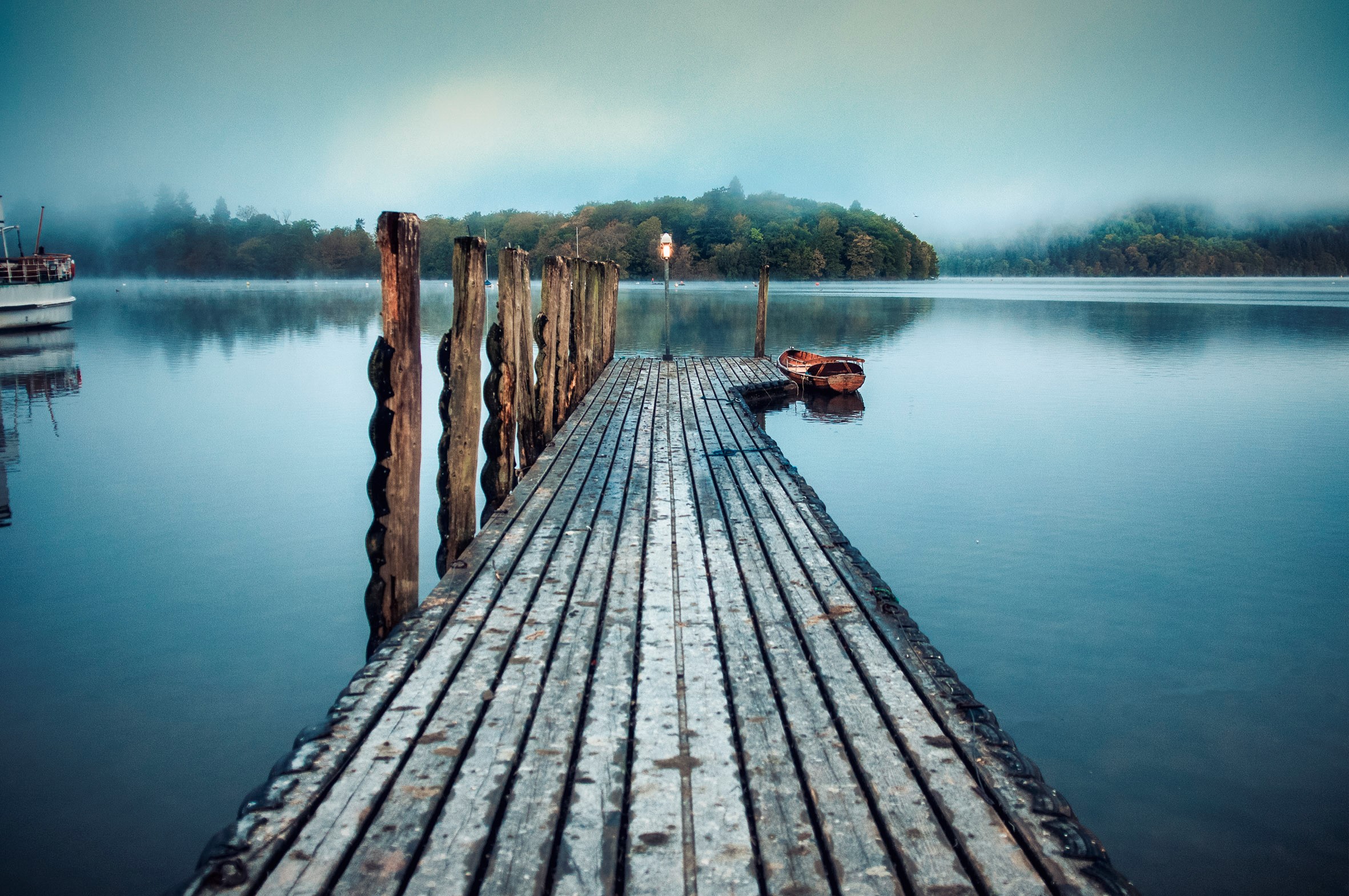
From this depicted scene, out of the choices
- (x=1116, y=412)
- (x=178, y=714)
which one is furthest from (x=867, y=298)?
(x=178, y=714)

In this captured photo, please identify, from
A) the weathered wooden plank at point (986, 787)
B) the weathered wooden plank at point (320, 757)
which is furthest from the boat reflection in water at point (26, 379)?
the weathered wooden plank at point (986, 787)

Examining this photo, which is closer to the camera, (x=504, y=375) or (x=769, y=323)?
(x=504, y=375)

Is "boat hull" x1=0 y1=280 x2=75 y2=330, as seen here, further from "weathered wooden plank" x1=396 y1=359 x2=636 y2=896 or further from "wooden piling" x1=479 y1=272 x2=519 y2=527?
"weathered wooden plank" x1=396 y1=359 x2=636 y2=896

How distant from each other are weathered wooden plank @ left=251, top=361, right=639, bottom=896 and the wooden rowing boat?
1259cm

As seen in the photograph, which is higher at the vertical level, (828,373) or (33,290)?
(33,290)

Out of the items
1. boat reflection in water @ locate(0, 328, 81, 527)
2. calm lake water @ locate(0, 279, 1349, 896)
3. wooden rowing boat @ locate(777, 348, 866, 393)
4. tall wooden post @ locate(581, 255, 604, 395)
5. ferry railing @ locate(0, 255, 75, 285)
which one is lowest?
calm lake water @ locate(0, 279, 1349, 896)

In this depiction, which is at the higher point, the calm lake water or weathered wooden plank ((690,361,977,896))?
weathered wooden plank ((690,361,977,896))

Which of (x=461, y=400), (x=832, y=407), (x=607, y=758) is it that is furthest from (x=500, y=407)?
(x=832, y=407)

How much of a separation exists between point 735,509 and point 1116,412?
14477 millimetres

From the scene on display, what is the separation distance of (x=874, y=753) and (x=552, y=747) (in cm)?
110

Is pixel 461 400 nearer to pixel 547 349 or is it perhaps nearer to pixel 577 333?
pixel 547 349

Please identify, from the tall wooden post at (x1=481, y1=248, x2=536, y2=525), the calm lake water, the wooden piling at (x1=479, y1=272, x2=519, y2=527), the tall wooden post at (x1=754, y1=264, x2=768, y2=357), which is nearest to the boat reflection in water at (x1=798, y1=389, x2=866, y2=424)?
the calm lake water

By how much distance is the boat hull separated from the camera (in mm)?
32812

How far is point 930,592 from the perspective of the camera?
7.50 metres
